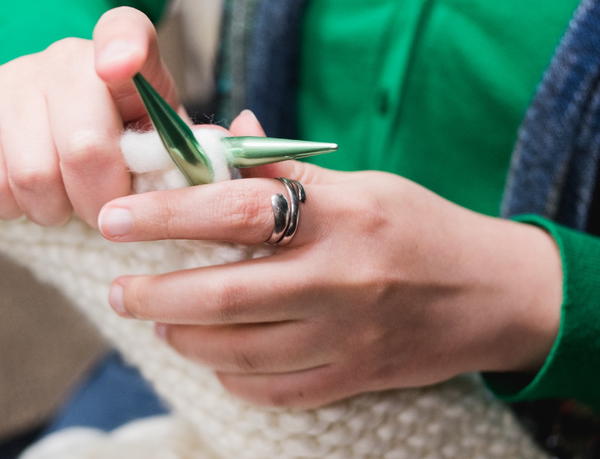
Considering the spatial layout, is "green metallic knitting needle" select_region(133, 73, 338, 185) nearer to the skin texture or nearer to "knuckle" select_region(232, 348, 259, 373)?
the skin texture

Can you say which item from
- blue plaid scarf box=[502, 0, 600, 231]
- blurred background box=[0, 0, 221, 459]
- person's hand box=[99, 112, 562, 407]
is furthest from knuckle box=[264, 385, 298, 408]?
blurred background box=[0, 0, 221, 459]

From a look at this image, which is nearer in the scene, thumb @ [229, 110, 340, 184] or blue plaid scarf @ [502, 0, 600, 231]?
thumb @ [229, 110, 340, 184]

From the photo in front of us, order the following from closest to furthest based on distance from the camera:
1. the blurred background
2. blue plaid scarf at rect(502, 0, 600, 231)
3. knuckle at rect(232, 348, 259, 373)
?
knuckle at rect(232, 348, 259, 373), blue plaid scarf at rect(502, 0, 600, 231), the blurred background

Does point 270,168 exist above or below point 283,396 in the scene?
above

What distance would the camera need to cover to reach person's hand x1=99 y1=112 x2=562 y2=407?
316mm

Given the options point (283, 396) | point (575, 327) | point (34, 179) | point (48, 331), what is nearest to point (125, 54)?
point (34, 179)

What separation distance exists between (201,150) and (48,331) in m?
1.00

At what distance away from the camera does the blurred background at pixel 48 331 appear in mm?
1067

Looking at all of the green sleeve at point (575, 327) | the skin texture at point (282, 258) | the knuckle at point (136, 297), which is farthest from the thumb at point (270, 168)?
the green sleeve at point (575, 327)

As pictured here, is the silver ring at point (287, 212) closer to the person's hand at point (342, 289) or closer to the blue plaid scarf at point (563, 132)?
the person's hand at point (342, 289)

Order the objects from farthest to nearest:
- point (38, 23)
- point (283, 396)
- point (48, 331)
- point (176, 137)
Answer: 1. point (48, 331)
2. point (38, 23)
3. point (283, 396)
4. point (176, 137)

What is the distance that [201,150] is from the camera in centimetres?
31

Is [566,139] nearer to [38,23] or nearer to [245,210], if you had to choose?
[245,210]

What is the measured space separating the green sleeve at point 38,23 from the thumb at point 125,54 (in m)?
0.16
